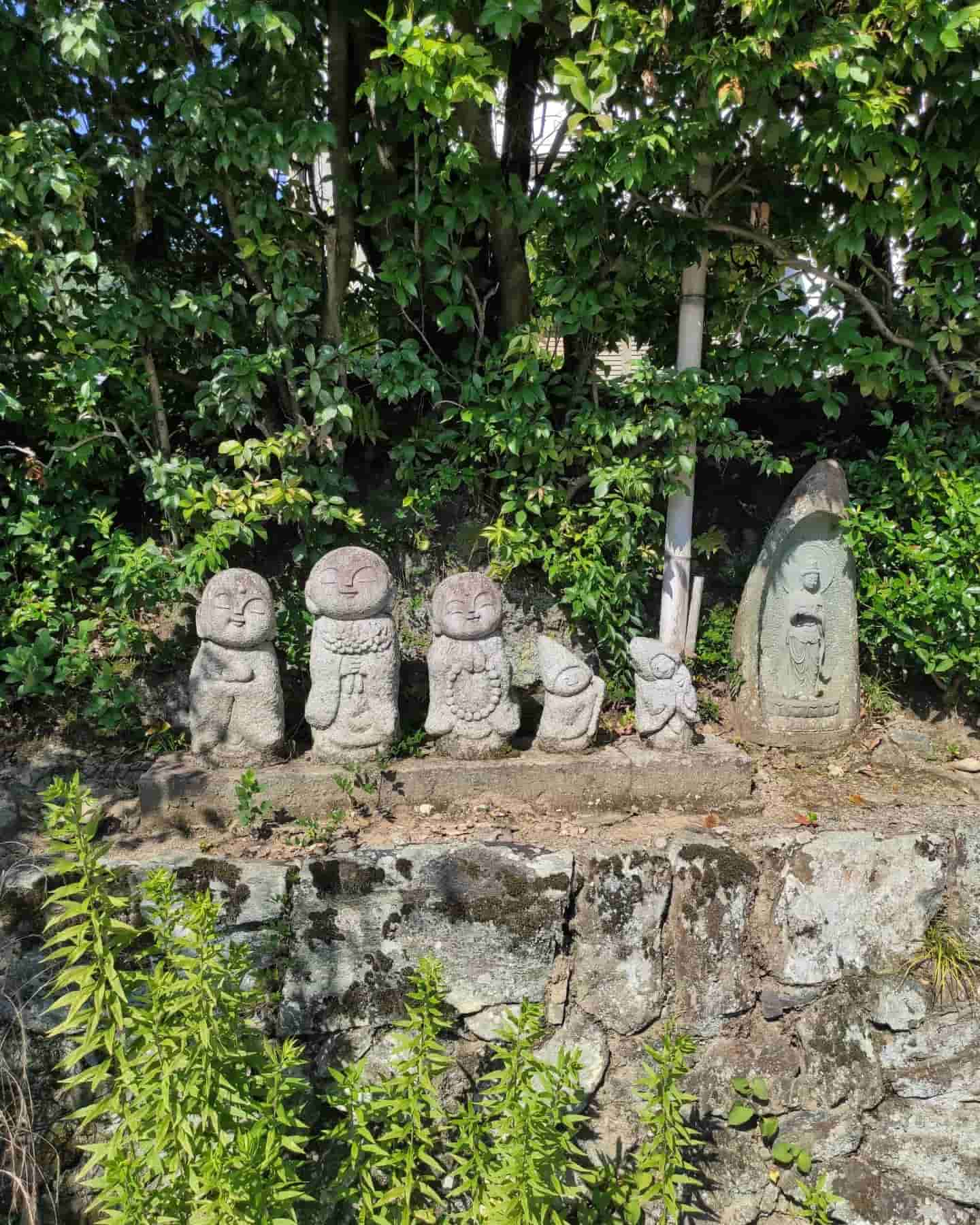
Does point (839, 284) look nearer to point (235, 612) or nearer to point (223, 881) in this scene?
point (235, 612)

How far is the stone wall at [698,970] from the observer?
3539 millimetres

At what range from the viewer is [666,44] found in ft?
14.2

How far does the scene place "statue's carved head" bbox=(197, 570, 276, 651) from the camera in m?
4.00

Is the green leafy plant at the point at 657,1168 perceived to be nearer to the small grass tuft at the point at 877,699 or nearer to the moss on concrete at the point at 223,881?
the moss on concrete at the point at 223,881

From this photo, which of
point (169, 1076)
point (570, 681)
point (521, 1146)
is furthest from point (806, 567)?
point (169, 1076)

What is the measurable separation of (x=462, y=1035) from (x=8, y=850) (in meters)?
2.17

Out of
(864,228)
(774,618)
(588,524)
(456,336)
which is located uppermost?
(864,228)

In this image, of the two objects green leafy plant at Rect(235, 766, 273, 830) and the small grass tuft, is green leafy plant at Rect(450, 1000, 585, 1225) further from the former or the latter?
the small grass tuft

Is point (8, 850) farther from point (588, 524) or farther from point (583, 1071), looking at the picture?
point (588, 524)

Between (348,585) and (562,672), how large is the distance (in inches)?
44.1

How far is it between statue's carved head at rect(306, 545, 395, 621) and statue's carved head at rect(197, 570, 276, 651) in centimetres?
24

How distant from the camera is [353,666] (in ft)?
13.4

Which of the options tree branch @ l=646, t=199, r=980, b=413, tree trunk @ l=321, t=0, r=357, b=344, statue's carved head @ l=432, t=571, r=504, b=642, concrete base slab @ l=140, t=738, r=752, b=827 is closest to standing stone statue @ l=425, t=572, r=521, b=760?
statue's carved head @ l=432, t=571, r=504, b=642

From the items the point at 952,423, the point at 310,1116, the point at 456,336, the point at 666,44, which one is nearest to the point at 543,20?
the point at 666,44
